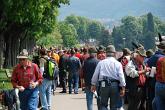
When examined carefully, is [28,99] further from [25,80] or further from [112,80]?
[112,80]

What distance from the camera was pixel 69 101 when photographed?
2264cm

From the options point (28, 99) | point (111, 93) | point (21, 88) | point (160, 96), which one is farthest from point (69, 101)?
point (160, 96)

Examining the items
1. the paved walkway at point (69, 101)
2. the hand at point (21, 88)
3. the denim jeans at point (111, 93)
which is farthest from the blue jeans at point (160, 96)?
the paved walkway at point (69, 101)

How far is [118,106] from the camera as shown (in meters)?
13.0

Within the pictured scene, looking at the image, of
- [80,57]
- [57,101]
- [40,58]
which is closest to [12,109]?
[40,58]

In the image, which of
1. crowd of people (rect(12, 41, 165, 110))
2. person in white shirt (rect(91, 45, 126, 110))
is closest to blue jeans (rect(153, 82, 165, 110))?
crowd of people (rect(12, 41, 165, 110))

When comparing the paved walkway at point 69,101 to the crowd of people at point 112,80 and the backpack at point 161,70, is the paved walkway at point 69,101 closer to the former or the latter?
the crowd of people at point 112,80

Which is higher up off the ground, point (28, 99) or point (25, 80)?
point (25, 80)

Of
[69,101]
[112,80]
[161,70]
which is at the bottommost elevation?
[69,101]

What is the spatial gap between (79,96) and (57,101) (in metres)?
2.31

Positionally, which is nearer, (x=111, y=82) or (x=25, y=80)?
(x=111, y=82)

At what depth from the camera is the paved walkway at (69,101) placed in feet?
66.3

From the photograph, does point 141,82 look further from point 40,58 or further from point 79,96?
point 79,96

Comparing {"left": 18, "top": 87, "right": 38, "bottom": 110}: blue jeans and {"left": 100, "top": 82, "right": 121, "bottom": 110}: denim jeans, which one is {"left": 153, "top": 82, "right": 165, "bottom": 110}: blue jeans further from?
{"left": 18, "top": 87, "right": 38, "bottom": 110}: blue jeans
